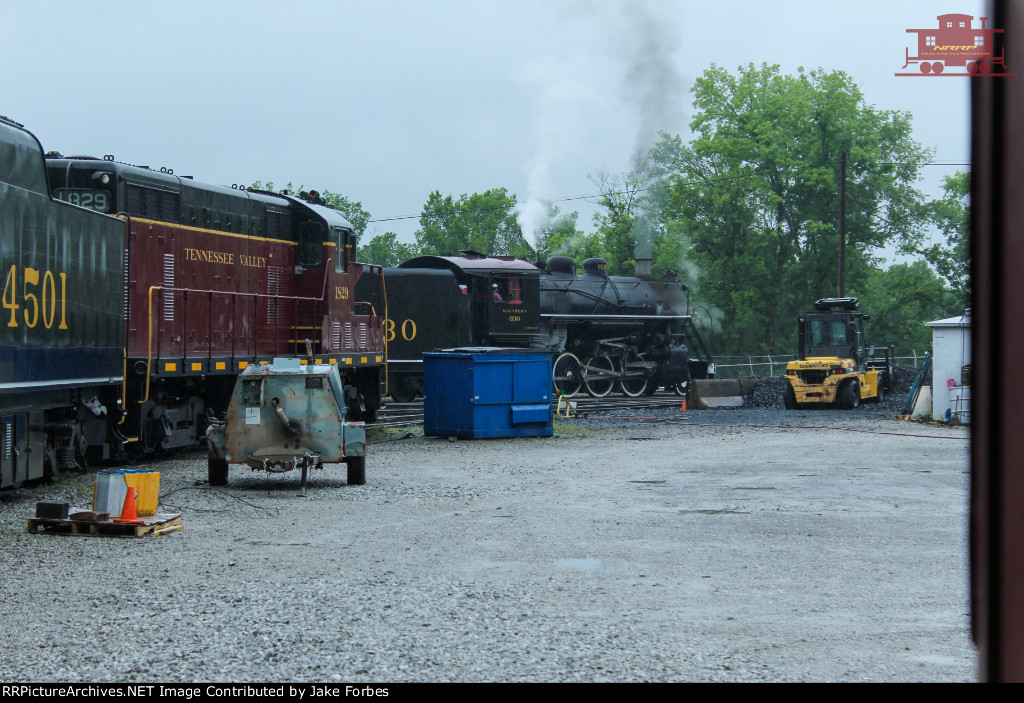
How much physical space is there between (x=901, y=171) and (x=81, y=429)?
4741cm

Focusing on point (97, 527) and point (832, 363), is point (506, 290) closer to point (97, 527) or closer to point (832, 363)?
point (832, 363)

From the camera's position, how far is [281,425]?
38.1 ft

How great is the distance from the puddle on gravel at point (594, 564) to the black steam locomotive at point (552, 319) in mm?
14446

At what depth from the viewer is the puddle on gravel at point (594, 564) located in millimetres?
7070

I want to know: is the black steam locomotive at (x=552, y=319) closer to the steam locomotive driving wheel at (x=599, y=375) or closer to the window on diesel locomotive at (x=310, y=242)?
the steam locomotive driving wheel at (x=599, y=375)

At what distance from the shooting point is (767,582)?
657 centimetres

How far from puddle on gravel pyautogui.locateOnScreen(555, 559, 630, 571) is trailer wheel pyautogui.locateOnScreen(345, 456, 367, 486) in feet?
16.7

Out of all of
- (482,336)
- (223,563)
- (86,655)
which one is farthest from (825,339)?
(86,655)

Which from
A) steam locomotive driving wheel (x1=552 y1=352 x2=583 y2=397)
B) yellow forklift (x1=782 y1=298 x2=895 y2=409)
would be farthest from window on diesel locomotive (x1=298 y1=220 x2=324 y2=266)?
yellow forklift (x1=782 y1=298 x2=895 y2=409)

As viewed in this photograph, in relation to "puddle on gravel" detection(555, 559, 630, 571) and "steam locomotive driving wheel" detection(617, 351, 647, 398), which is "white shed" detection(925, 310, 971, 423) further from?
"puddle on gravel" detection(555, 559, 630, 571)

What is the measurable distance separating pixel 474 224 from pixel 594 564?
288 feet

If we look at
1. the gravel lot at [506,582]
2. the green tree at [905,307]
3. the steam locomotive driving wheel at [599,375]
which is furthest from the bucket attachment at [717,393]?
the green tree at [905,307]
